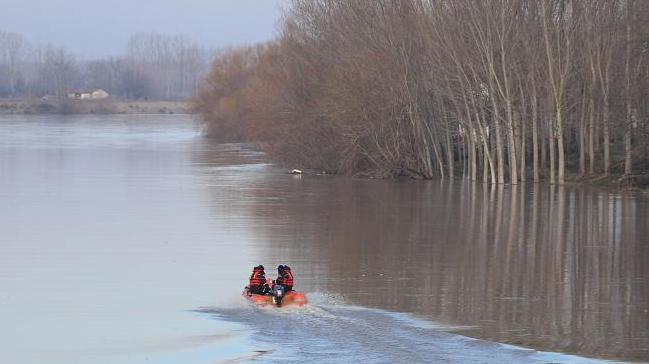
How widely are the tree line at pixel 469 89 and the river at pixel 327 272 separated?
3.20m

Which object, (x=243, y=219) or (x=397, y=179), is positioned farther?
(x=397, y=179)

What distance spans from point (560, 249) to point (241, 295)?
924 centimetres

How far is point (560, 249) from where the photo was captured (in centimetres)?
2500

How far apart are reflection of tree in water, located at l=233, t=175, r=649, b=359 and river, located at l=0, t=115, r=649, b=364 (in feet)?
0.20

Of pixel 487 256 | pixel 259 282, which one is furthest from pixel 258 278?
pixel 487 256

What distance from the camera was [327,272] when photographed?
21.1m

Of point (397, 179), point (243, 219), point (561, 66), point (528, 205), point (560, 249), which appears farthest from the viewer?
point (397, 179)

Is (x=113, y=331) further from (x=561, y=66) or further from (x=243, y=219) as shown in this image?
(x=561, y=66)

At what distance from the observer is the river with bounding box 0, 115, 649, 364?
14.7 m

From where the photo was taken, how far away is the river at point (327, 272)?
48.3ft

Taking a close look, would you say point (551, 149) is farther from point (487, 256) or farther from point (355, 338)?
point (355, 338)

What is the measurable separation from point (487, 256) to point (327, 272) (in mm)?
4183

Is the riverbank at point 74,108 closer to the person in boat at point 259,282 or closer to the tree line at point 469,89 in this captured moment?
the tree line at point 469,89

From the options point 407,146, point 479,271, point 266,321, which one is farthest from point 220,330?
point 407,146
